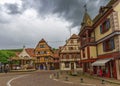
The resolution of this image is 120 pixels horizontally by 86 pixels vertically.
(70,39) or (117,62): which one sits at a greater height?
(70,39)

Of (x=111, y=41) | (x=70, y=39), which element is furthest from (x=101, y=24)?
(x=70, y=39)

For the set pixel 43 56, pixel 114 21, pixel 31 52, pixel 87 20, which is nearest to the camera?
pixel 114 21

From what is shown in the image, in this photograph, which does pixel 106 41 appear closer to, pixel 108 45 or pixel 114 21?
pixel 108 45

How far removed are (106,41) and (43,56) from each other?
191 ft

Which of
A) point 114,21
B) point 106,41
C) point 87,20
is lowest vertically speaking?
point 106,41

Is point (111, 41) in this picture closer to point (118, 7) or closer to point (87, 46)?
point (118, 7)

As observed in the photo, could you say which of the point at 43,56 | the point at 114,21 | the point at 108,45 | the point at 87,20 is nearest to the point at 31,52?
the point at 43,56

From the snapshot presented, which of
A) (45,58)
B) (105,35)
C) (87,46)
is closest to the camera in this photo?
Result: (105,35)

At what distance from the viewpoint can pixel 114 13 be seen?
90.0ft

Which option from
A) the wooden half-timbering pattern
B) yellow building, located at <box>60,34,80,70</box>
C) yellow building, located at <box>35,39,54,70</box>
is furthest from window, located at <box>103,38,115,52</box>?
yellow building, located at <box>35,39,54,70</box>

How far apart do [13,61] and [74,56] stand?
2135cm

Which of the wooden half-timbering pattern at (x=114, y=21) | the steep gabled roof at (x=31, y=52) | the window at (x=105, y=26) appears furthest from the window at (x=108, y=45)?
the steep gabled roof at (x=31, y=52)

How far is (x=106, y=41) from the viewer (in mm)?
31516

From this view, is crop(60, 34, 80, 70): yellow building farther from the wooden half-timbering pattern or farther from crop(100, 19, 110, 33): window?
the wooden half-timbering pattern
